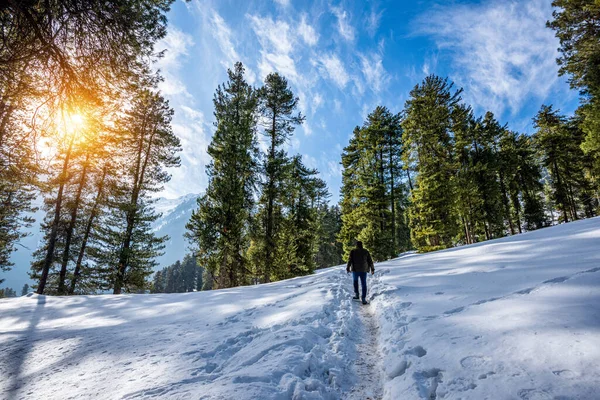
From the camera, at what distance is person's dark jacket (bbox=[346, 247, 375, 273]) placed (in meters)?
7.78

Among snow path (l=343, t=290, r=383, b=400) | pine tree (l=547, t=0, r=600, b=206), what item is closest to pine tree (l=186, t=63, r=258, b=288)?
snow path (l=343, t=290, r=383, b=400)

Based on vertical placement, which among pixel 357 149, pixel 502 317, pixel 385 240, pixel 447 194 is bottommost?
pixel 502 317

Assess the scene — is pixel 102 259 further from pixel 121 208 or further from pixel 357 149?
pixel 357 149

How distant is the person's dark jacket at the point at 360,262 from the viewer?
25.5ft

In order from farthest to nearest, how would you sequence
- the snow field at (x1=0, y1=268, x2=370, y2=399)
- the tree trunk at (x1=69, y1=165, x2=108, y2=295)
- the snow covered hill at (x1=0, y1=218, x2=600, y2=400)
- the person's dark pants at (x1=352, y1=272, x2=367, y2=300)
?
the tree trunk at (x1=69, y1=165, x2=108, y2=295)
the person's dark pants at (x1=352, y1=272, x2=367, y2=300)
the snow field at (x1=0, y1=268, x2=370, y2=399)
the snow covered hill at (x1=0, y1=218, x2=600, y2=400)

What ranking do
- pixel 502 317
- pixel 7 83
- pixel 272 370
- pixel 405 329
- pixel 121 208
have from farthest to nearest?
pixel 121 208 < pixel 7 83 < pixel 405 329 < pixel 502 317 < pixel 272 370

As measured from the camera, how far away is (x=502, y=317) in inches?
136

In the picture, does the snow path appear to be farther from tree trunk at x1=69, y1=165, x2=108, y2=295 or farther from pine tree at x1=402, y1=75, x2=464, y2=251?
tree trunk at x1=69, y1=165, x2=108, y2=295

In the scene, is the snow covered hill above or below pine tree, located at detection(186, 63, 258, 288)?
below

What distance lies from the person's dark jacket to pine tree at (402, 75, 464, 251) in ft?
35.6

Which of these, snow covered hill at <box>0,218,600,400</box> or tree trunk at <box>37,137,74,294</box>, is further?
tree trunk at <box>37,137,74,294</box>

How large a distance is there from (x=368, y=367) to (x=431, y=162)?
1735 centimetres

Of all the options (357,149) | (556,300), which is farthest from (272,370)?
(357,149)

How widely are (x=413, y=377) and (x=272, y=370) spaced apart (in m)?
1.78
